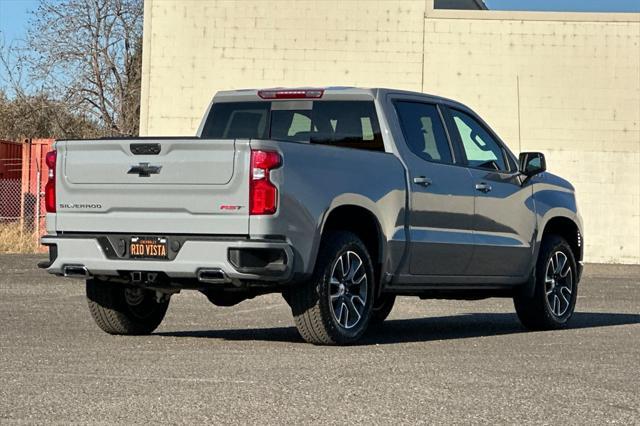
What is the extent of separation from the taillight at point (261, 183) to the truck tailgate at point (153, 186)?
0.05m

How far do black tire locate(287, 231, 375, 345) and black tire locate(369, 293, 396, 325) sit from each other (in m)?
2.50

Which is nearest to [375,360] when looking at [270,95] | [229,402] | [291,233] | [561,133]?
[291,233]

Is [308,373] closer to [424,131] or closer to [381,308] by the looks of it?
[424,131]

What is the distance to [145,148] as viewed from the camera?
35.3 ft

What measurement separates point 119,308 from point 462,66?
2224 centimetres

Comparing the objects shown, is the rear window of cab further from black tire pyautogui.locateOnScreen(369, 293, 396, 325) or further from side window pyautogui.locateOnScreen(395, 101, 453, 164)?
black tire pyautogui.locateOnScreen(369, 293, 396, 325)

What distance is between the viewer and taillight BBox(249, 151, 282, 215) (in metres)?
10.3

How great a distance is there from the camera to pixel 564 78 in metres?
32.8

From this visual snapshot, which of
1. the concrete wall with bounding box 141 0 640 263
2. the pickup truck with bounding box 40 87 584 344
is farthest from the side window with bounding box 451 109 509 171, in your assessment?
the concrete wall with bounding box 141 0 640 263

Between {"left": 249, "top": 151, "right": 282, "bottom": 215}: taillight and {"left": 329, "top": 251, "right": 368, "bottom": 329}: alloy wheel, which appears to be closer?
{"left": 249, "top": 151, "right": 282, "bottom": 215}: taillight

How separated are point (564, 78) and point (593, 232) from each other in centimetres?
349

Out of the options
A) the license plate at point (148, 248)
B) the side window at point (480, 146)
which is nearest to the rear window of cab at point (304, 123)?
the side window at point (480, 146)

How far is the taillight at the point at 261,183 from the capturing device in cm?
1028

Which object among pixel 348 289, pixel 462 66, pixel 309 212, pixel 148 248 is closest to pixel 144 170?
pixel 148 248
